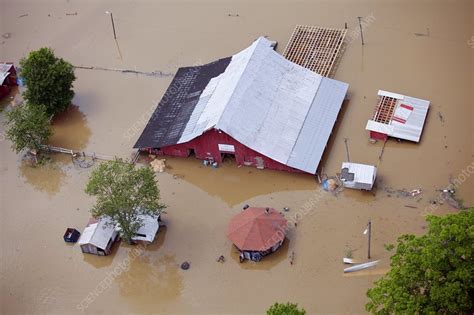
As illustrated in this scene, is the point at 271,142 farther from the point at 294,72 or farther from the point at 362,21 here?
the point at 362,21

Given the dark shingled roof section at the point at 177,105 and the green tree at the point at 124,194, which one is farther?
the dark shingled roof section at the point at 177,105

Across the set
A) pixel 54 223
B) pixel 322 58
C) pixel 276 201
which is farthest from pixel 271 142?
pixel 54 223

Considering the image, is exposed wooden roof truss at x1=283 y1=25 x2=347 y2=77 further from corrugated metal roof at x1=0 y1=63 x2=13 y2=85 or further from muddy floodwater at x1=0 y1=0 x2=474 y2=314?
corrugated metal roof at x1=0 y1=63 x2=13 y2=85

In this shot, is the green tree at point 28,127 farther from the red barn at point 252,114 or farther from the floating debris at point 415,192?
the floating debris at point 415,192

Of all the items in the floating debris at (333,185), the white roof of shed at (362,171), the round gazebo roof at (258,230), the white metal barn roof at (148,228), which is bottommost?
the white metal barn roof at (148,228)

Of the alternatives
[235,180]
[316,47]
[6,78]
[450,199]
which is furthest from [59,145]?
[450,199]

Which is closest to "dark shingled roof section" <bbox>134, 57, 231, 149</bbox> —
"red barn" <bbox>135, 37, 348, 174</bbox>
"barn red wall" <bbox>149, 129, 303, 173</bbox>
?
"red barn" <bbox>135, 37, 348, 174</bbox>

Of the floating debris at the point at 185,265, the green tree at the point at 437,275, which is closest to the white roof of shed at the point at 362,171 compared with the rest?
the green tree at the point at 437,275
